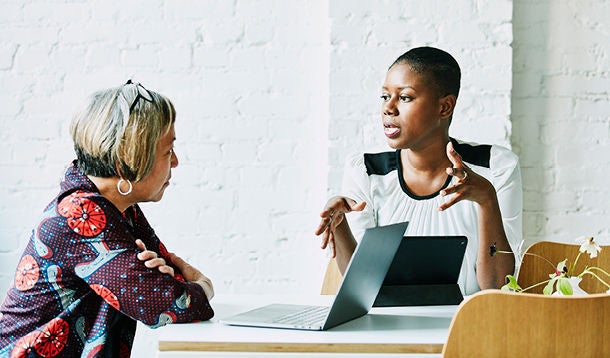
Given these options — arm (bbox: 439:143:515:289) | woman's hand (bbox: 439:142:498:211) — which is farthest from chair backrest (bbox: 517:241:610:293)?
woman's hand (bbox: 439:142:498:211)

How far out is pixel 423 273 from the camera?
175 centimetres

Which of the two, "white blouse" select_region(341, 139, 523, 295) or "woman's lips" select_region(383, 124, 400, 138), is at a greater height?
"woman's lips" select_region(383, 124, 400, 138)

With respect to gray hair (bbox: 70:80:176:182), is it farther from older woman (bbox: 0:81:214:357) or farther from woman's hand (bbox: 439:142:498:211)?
woman's hand (bbox: 439:142:498:211)

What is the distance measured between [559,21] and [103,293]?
1970 millimetres

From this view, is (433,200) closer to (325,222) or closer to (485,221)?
(485,221)

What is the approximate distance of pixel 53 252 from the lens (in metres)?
1.57

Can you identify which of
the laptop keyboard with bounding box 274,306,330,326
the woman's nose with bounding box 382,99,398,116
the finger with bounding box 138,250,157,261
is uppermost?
the woman's nose with bounding box 382,99,398,116

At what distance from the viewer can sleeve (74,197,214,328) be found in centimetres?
150

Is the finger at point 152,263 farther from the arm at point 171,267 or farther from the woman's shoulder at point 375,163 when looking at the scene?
the woman's shoulder at point 375,163

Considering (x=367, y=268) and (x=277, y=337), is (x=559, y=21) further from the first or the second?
(x=277, y=337)

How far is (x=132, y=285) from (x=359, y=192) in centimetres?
97

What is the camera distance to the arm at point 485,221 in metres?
1.80

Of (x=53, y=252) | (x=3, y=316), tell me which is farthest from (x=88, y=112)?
(x=3, y=316)

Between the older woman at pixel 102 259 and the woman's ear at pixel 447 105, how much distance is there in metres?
0.90
